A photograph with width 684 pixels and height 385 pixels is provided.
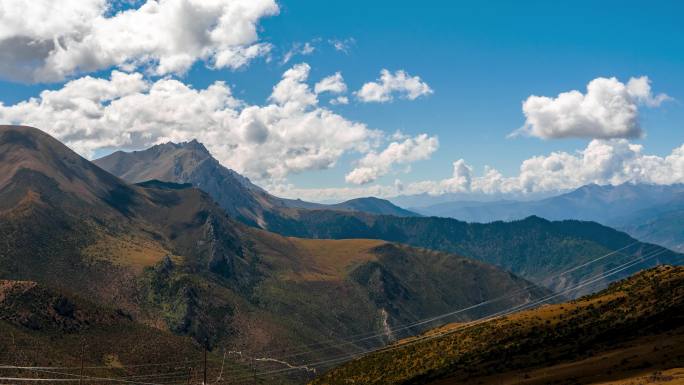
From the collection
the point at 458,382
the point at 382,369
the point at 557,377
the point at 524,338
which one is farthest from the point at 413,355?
the point at 557,377

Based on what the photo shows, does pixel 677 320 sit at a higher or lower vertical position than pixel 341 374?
higher

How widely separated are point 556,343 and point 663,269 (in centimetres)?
5535

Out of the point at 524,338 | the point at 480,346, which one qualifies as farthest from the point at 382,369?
the point at 524,338

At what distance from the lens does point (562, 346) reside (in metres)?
114

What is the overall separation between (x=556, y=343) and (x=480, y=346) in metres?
22.2

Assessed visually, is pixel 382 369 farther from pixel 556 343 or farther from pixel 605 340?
pixel 605 340

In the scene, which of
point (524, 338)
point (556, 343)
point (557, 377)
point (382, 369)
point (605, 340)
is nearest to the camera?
point (557, 377)

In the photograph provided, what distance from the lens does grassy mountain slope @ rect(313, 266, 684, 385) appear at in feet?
291

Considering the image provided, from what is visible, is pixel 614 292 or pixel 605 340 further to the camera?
pixel 614 292

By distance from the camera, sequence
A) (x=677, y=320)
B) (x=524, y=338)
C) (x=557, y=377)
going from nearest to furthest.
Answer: (x=557, y=377) < (x=677, y=320) < (x=524, y=338)

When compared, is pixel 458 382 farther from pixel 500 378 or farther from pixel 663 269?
pixel 663 269

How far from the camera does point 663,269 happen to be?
153m

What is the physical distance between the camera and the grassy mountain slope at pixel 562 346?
88750mm

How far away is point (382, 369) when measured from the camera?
147m
